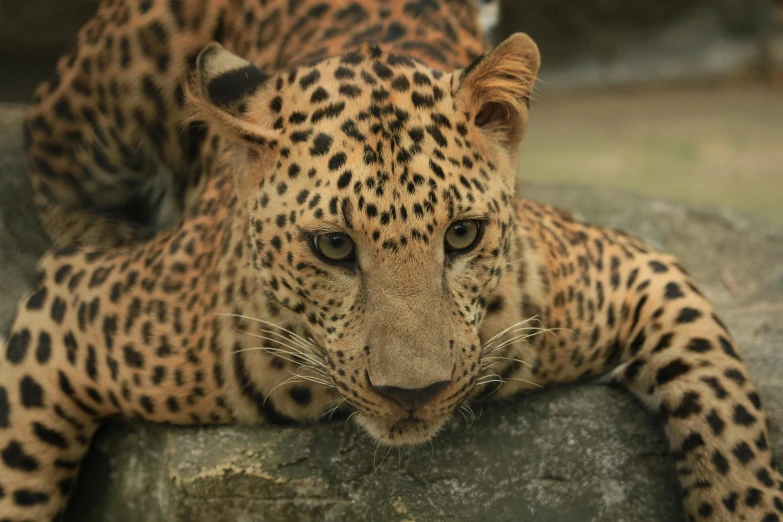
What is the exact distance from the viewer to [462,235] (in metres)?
3.93

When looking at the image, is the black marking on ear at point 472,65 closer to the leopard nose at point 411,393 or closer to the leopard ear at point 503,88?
the leopard ear at point 503,88

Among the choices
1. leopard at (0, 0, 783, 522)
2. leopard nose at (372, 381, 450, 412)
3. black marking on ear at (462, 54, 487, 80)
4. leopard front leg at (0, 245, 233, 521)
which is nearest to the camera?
leopard nose at (372, 381, 450, 412)

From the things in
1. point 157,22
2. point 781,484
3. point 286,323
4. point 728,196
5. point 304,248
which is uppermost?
point 157,22

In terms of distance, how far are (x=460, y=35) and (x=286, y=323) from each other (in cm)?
220

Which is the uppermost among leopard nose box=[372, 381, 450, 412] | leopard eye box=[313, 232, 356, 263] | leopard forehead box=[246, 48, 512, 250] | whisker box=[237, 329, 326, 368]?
leopard forehead box=[246, 48, 512, 250]

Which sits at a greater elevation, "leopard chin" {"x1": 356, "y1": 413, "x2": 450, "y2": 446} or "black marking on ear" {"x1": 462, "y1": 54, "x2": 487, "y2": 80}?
"black marking on ear" {"x1": 462, "y1": 54, "x2": 487, "y2": 80}

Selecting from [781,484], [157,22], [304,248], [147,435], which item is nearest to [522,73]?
[304,248]

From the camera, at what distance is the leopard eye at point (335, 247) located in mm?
3840

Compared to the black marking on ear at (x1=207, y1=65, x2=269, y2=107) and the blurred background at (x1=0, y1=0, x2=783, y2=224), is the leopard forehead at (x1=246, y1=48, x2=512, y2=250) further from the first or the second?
the blurred background at (x1=0, y1=0, x2=783, y2=224)

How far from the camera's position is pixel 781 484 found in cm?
443

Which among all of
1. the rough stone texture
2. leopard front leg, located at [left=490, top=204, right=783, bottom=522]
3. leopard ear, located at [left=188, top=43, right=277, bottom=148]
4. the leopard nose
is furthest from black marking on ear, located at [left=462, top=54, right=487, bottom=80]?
the rough stone texture

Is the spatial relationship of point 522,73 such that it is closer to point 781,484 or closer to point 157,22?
point 781,484

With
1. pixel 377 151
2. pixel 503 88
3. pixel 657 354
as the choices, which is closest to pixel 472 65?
pixel 503 88

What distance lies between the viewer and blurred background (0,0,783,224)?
11.7m
